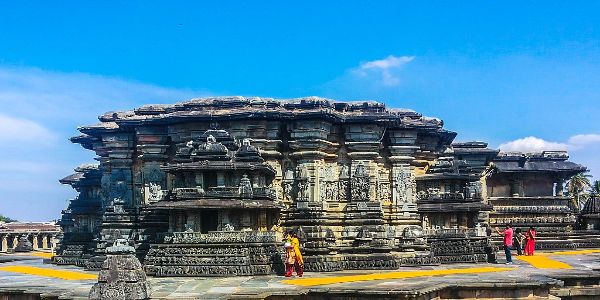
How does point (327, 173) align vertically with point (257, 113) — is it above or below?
below

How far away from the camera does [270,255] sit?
16953 mm

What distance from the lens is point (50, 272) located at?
19.0 meters

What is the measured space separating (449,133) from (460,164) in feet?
6.32

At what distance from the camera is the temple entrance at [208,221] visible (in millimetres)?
17484

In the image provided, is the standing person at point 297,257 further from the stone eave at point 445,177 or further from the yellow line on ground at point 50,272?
the stone eave at point 445,177

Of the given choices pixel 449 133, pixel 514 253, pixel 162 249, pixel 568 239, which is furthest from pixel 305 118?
pixel 568 239

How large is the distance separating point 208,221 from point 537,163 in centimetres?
2088

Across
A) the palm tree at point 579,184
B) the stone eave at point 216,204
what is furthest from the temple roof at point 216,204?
the palm tree at point 579,184

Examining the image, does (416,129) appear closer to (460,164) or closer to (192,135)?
(460,164)

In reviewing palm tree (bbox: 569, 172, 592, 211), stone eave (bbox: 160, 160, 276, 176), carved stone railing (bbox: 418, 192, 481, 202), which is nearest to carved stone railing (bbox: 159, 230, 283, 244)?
stone eave (bbox: 160, 160, 276, 176)

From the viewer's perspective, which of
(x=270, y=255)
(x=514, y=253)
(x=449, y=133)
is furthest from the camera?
(x=514, y=253)

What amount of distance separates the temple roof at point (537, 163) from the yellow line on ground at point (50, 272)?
20.8m

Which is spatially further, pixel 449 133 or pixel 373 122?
pixel 449 133

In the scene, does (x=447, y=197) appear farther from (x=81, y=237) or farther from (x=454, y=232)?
(x=81, y=237)
